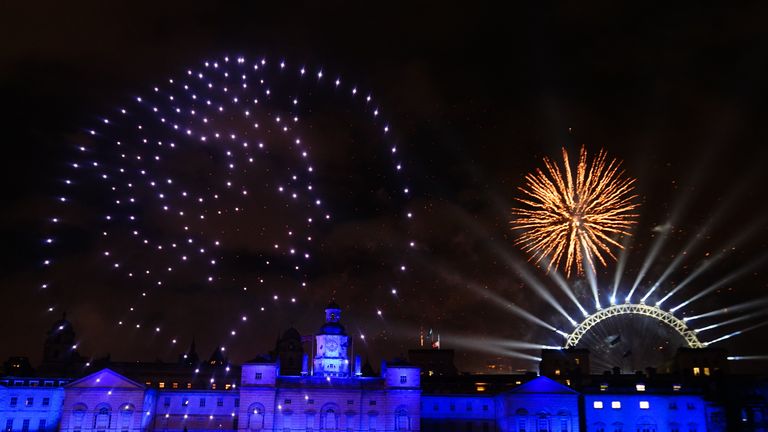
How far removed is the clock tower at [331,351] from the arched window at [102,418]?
19.3 metres

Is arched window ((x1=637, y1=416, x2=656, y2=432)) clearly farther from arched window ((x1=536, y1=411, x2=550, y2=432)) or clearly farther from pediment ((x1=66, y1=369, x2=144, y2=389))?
pediment ((x1=66, y1=369, x2=144, y2=389))

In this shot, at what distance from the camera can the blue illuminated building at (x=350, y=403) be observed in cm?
6406

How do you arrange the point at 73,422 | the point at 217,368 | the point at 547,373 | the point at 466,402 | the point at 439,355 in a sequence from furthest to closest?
the point at 439,355 → the point at 547,373 → the point at 217,368 → the point at 466,402 → the point at 73,422

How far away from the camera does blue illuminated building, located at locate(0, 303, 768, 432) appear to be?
64062 mm

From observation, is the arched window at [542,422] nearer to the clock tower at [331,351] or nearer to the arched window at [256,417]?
the clock tower at [331,351]

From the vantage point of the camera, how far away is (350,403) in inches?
2576

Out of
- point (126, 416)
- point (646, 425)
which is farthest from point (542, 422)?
point (126, 416)

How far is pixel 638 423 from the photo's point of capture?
65562 millimetres

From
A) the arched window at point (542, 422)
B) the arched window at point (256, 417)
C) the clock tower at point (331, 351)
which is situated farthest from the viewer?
the clock tower at point (331, 351)

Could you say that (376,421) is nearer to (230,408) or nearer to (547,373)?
(230,408)

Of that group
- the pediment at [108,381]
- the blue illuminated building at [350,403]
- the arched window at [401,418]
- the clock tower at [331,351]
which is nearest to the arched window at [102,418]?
the blue illuminated building at [350,403]

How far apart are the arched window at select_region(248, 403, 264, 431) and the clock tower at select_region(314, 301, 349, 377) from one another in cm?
635

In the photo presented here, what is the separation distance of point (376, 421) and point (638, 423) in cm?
2491

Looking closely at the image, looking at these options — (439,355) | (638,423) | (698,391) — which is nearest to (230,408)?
(439,355)
